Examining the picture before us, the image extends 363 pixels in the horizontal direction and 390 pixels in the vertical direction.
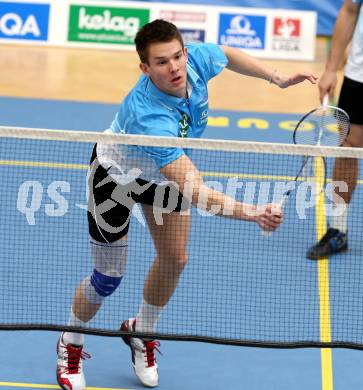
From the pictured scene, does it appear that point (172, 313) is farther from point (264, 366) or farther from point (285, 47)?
point (285, 47)

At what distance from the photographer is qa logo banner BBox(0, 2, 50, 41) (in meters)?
11.6

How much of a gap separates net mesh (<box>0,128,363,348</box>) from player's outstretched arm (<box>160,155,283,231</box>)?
128 millimetres

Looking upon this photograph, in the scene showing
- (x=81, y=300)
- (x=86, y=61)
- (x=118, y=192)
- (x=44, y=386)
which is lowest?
(x=44, y=386)

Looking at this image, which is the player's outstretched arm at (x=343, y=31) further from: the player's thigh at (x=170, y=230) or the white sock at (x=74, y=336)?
the white sock at (x=74, y=336)

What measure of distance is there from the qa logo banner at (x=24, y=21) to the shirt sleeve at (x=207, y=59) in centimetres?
691

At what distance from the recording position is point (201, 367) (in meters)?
5.30

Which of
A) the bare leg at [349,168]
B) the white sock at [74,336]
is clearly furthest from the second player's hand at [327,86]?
the white sock at [74,336]

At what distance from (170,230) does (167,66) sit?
2.60ft

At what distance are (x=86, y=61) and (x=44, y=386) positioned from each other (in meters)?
6.57

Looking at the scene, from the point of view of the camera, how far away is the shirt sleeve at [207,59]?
4938mm

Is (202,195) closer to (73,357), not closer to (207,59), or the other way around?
(207,59)

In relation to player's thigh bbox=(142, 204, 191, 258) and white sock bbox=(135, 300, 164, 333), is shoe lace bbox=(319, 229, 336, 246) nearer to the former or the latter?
white sock bbox=(135, 300, 164, 333)

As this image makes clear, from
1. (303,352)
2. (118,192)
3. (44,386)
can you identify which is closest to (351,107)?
(303,352)

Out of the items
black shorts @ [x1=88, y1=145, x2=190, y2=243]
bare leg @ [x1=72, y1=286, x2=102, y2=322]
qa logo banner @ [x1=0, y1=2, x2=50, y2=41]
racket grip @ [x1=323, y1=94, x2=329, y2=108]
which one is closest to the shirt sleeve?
black shorts @ [x1=88, y1=145, x2=190, y2=243]
